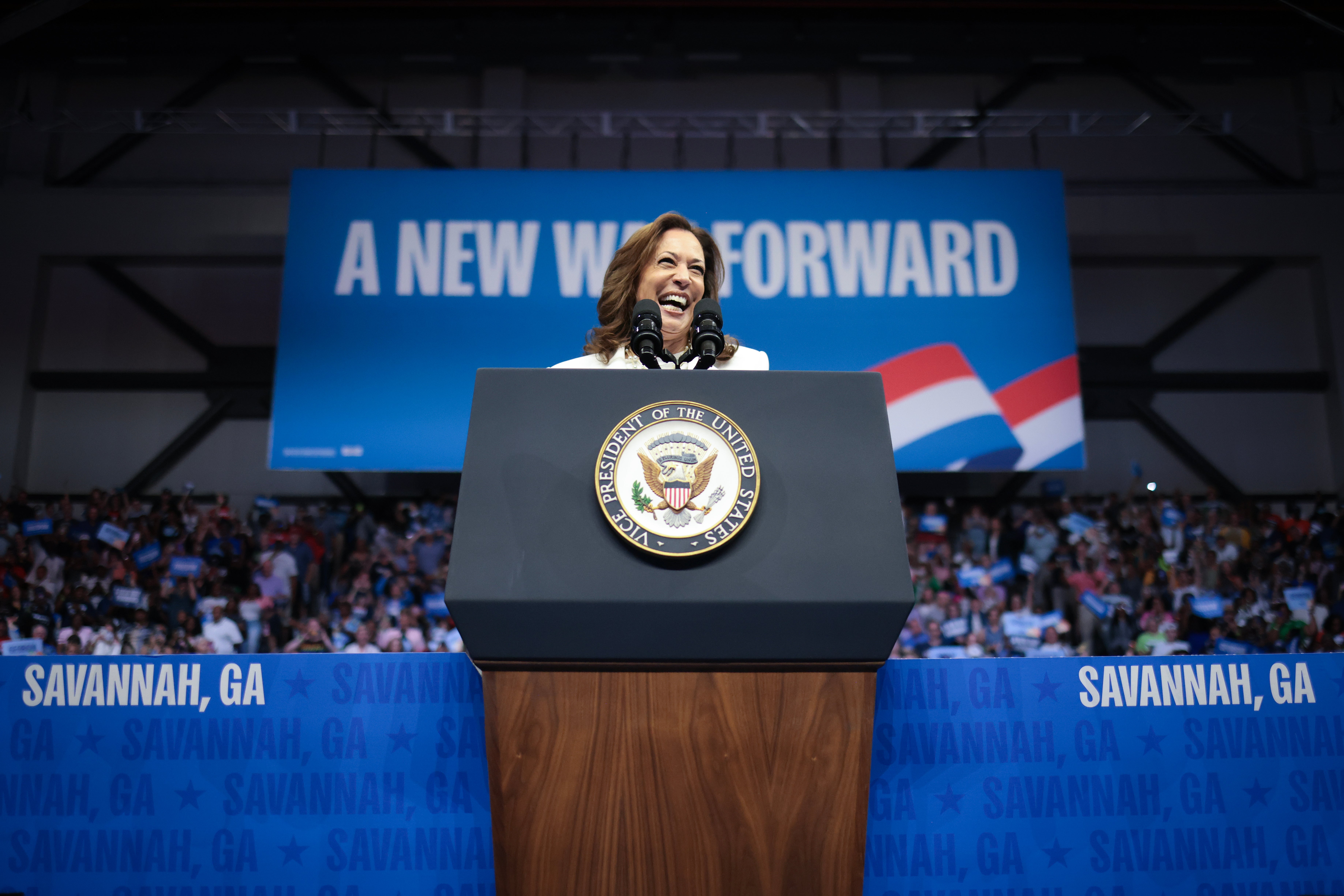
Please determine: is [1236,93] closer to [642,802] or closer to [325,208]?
[325,208]

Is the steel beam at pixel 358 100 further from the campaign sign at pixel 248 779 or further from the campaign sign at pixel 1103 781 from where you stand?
the campaign sign at pixel 1103 781

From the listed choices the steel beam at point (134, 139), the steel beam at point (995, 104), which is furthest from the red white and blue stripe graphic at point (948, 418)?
the steel beam at point (134, 139)

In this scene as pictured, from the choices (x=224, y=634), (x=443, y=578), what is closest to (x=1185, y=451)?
(x=443, y=578)

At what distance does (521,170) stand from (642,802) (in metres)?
10.0

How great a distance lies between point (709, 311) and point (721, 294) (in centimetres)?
785

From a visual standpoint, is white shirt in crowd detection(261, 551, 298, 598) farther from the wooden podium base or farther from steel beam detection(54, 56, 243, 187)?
the wooden podium base

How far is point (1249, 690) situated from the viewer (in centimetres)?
182

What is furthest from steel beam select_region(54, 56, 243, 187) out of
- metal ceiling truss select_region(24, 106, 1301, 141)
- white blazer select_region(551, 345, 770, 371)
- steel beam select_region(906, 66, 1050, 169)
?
white blazer select_region(551, 345, 770, 371)

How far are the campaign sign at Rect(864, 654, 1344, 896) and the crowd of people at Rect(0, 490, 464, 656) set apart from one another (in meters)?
5.75

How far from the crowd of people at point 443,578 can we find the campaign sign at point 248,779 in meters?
5.11

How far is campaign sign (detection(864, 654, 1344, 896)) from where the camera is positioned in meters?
1.78

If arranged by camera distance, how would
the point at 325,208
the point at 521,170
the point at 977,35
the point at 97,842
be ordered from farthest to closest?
the point at 977,35, the point at 521,170, the point at 325,208, the point at 97,842

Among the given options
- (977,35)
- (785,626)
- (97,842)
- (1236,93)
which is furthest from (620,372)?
(1236,93)

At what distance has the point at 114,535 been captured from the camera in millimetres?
9805
